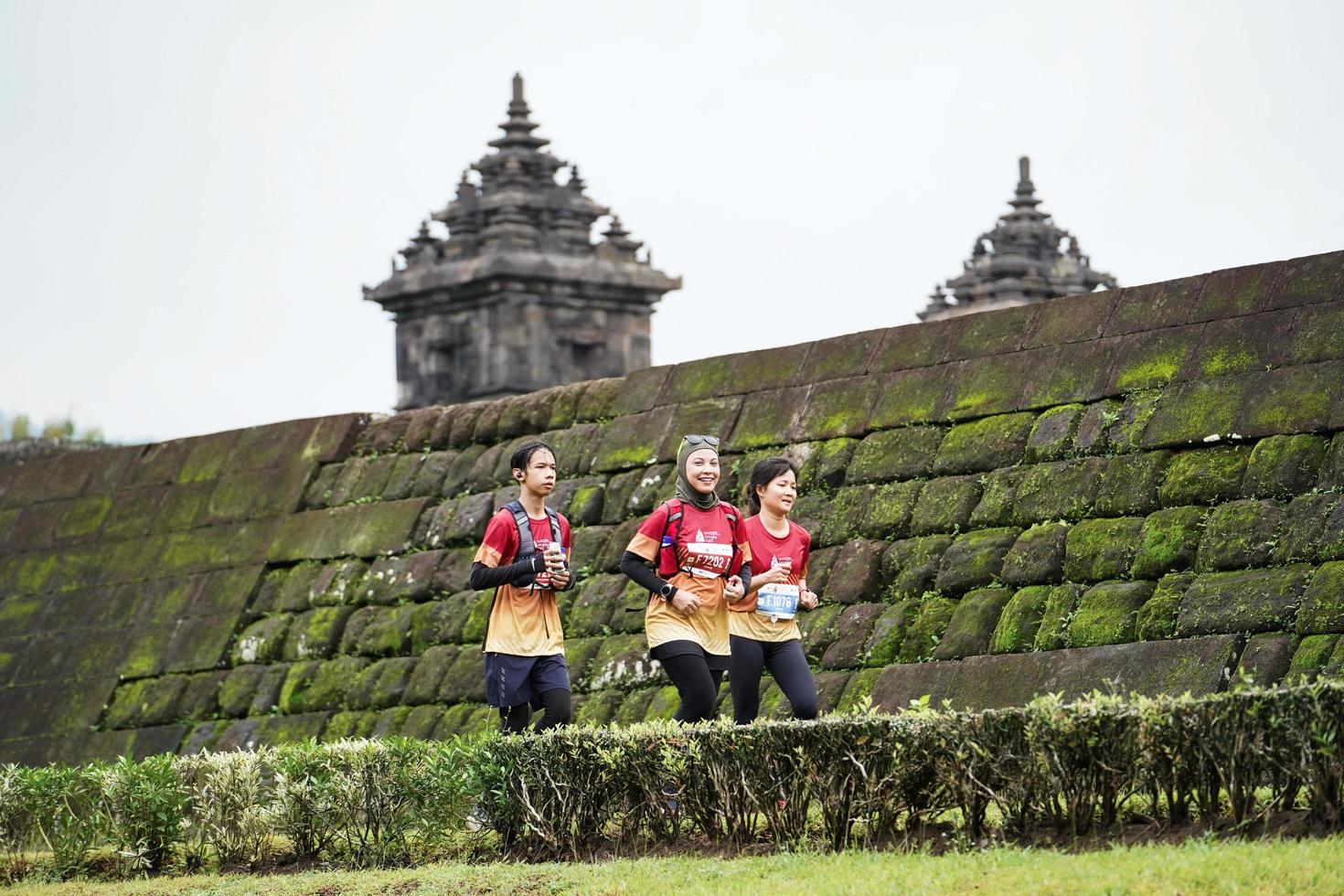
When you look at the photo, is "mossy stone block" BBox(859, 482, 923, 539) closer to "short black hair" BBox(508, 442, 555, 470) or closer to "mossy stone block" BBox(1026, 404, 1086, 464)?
"mossy stone block" BBox(1026, 404, 1086, 464)

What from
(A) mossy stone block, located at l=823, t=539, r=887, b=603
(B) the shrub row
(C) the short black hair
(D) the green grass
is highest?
(C) the short black hair

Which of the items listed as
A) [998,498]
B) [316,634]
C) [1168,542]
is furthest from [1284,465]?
[316,634]

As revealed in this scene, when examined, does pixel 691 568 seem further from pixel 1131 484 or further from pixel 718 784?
pixel 1131 484

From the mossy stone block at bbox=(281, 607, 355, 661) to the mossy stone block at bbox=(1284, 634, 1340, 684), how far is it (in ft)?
25.5

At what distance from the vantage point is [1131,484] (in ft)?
40.9

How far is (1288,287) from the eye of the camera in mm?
12562

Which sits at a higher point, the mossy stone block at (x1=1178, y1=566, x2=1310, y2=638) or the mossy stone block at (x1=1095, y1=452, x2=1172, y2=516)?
the mossy stone block at (x1=1095, y1=452, x2=1172, y2=516)

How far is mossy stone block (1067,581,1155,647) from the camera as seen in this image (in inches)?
462

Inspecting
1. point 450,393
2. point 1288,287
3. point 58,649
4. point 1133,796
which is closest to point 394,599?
point 58,649

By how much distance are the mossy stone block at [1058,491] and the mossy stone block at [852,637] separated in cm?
97

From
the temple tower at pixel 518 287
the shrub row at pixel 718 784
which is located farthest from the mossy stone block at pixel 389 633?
the temple tower at pixel 518 287

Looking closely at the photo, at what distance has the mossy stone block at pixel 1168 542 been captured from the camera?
467 inches

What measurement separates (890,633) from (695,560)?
1.94 meters

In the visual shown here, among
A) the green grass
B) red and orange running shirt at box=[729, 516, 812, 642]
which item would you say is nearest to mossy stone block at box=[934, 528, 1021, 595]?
red and orange running shirt at box=[729, 516, 812, 642]
